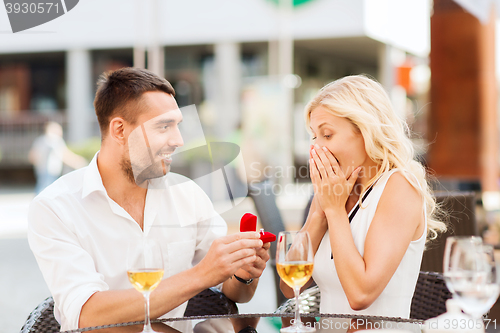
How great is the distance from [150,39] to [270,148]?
105 inches

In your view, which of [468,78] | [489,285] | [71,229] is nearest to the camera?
[489,285]

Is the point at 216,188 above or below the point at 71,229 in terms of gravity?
above

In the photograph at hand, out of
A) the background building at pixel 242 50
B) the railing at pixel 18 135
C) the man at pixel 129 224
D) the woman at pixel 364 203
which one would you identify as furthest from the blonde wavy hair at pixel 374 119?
the railing at pixel 18 135

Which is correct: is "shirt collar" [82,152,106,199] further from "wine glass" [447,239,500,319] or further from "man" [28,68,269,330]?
"wine glass" [447,239,500,319]

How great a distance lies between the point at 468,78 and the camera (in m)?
6.31

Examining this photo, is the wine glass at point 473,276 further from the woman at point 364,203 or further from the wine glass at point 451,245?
the woman at point 364,203

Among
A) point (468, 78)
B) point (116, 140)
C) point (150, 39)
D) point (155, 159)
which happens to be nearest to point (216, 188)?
point (155, 159)

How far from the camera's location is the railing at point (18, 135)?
13.5 meters

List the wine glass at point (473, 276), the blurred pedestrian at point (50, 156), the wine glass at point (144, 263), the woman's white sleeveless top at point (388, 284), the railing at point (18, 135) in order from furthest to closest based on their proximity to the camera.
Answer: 1. the railing at point (18, 135)
2. the blurred pedestrian at point (50, 156)
3. the woman's white sleeveless top at point (388, 284)
4. the wine glass at point (144, 263)
5. the wine glass at point (473, 276)

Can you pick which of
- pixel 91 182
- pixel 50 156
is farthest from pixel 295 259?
pixel 50 156

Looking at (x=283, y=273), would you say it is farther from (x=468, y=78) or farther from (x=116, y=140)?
(x=468, y=78)

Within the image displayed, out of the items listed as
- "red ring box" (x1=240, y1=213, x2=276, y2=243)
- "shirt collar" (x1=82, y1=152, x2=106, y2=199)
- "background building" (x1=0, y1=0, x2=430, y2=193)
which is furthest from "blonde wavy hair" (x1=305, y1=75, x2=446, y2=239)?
"background building" (x1=0, y1=0, x2=430, y2=193)

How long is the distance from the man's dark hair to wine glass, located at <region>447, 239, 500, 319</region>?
109 cm

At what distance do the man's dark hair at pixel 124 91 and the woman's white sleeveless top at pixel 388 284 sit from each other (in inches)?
30.0
